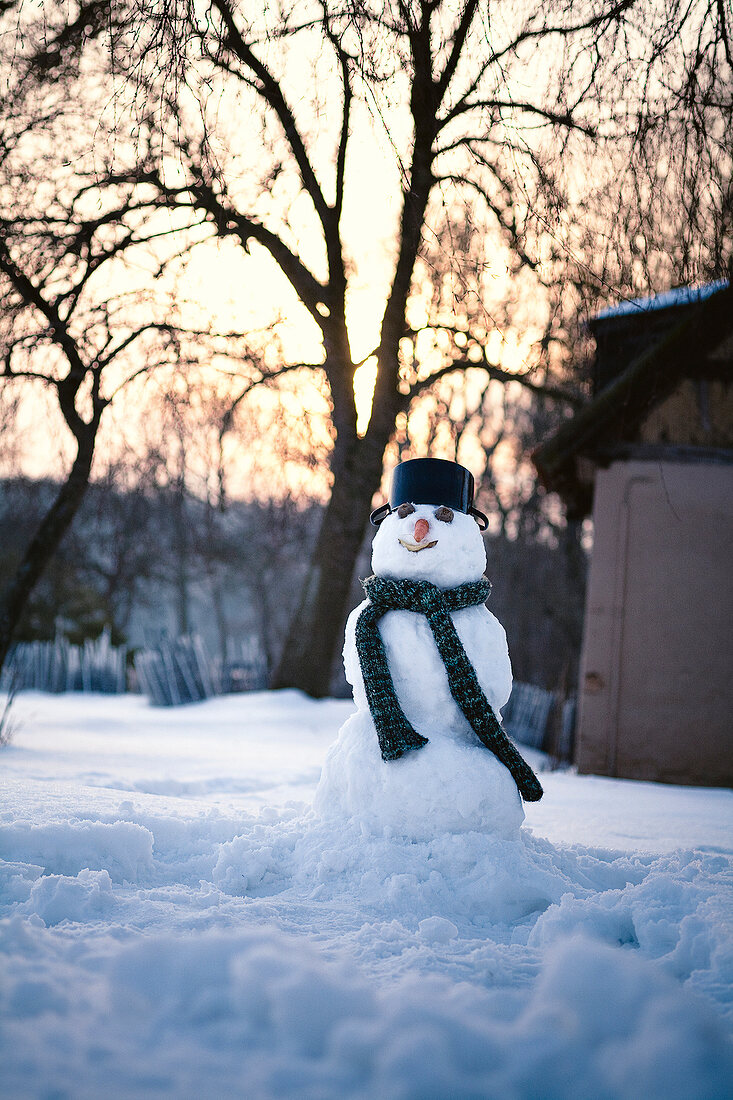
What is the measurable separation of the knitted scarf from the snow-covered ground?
37 cm

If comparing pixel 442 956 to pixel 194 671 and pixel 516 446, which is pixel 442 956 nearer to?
pixel 194 671

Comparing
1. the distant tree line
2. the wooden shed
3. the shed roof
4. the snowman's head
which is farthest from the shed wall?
the distant tree line

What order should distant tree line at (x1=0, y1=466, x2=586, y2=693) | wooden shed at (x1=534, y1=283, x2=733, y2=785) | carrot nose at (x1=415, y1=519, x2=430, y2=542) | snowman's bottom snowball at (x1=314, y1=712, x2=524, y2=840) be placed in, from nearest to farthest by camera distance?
1. snowman's bottom snowball at (x1=314, y1=712, x2=524, y2=840)
2. carrot nose at (x1=415, y1=519, x2=430, y2=542)
3. wooden shed at (x1=534, y1=283, x2=733, y2=785)
4. distant tree line at (x1=0, y1=466, x2=586, y2=693)

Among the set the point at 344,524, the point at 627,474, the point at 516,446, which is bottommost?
the point at 344,524

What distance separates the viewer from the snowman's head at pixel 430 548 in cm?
336

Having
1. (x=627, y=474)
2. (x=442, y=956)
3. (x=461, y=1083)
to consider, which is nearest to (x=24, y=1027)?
(x=461, y=1083)

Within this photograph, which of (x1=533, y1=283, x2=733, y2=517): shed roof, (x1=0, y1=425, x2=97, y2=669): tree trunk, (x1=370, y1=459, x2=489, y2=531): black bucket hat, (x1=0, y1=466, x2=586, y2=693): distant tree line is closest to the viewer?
(x1=370, y1=459, x2=489, y2=531): black bucket hat

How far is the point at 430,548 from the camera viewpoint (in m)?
3.37

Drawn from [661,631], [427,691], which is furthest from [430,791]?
[661,631]

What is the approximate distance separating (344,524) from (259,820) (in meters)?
5.94

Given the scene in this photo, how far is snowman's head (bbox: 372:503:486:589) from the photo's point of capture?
Answer: 132 inches

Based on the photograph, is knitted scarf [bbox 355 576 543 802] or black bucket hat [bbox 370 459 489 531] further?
black bucket hat [bbox 370 459 489 531]

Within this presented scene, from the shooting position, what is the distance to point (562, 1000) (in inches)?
74.2

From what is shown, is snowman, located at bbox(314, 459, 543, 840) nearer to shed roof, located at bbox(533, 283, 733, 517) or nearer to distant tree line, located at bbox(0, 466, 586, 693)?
shed roof, located at bbox(533, 283, 733, 517)
